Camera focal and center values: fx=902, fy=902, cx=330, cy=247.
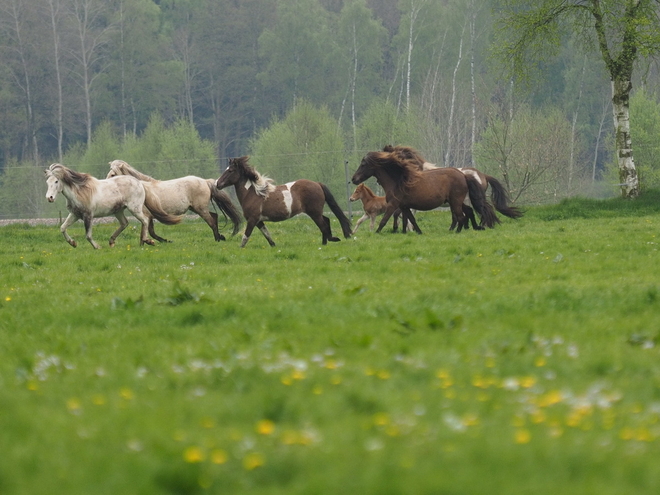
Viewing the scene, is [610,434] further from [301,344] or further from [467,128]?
[467,128]

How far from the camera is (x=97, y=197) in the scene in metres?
19.6

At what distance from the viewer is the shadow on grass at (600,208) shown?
25.8 m

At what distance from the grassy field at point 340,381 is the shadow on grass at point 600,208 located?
12.7m

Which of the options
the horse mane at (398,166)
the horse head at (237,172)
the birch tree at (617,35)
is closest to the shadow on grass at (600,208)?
the birch tree at (617,35)

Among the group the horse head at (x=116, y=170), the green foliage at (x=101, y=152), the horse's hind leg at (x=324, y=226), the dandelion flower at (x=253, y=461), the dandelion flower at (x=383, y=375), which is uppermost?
the green foliage at (x=101, y=152)

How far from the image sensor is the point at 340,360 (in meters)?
6.70

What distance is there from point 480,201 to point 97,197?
8781mm

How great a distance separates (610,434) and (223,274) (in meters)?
→ 9.31

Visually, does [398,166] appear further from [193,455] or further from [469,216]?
[193,455]

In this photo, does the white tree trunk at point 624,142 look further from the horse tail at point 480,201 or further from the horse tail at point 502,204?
the horse tail at point 480,201

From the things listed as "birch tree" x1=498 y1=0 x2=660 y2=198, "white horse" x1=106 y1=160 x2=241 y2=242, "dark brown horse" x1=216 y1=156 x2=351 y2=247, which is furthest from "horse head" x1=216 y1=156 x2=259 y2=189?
"birch tree" x1=498 y1=0 x2=660 y2=198

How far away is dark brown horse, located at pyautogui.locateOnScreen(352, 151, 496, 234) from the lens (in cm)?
2084

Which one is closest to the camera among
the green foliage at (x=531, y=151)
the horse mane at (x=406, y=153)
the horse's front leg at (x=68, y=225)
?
the horse's front leg at (x=68, y=225)

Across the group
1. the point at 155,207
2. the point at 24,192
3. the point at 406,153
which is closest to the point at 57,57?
the point at 24,192
